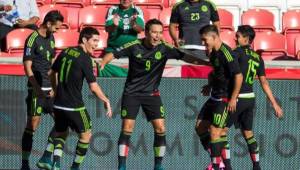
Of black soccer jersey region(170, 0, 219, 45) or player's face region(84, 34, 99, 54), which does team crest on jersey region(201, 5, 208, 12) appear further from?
player's face region(84, 34, 99, 54)

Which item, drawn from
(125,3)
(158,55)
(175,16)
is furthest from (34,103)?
(175,16)

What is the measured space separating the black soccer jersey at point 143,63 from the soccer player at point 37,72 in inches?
Result: 44.5

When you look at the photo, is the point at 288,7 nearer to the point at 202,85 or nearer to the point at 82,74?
the point at 202,85

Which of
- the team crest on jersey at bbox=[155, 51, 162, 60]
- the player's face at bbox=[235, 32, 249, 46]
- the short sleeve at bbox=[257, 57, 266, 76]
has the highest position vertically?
the player's face at bbox=[235, 32, 249, 46]

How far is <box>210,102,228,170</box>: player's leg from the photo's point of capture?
469 inches

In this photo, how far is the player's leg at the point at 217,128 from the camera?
39.1 feet

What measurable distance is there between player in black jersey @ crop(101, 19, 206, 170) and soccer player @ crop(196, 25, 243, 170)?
59cm

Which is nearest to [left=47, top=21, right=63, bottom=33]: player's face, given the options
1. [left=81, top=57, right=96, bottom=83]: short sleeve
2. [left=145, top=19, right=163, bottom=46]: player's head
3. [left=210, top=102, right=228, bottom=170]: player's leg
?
[left=81, top=57, right=96, bottom=83]: short sleeve

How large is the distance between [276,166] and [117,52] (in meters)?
3.34

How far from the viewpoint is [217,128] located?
39.1ft

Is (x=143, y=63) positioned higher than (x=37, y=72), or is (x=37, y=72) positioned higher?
(x=143, y=63)

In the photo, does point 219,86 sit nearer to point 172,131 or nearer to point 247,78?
point 247,78

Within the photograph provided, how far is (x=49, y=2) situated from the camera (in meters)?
17.1

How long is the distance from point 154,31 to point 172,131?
2284 mm
